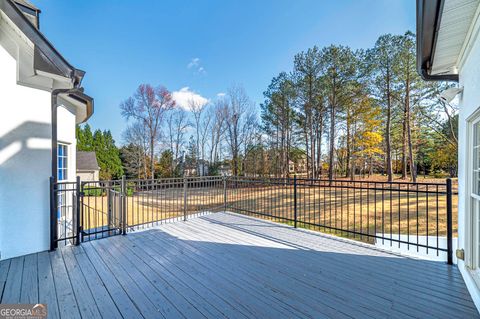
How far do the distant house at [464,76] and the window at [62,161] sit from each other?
251 inches

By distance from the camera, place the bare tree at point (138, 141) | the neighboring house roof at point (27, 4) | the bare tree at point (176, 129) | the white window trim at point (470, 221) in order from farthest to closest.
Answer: the bare tree at point (176, 129), the bare tree at point (138, 141), the neighboring house roof at point (27, 4), the white window trim at point (470, 221)

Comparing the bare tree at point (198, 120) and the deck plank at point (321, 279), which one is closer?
the deck plank at point (321, 279)

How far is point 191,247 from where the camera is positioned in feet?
11.8

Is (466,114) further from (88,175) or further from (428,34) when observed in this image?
(88,175)

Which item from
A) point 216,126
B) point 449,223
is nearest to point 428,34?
point 449,223

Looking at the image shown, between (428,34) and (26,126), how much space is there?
529 cm

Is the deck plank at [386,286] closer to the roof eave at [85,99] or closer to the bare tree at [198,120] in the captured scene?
the roof eave at [85,99]

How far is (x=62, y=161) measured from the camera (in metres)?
4.98

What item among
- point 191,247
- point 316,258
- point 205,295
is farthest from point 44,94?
point 316,258

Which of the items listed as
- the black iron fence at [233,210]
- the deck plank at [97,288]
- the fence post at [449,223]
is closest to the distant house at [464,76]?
the fence post at [449,223]

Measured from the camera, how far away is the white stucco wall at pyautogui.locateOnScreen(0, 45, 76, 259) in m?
3.11

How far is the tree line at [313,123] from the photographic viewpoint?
1412 cm

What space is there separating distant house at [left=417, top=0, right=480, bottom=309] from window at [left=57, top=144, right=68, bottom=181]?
637 cm

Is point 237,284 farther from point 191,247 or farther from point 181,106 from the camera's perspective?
point 181,106
